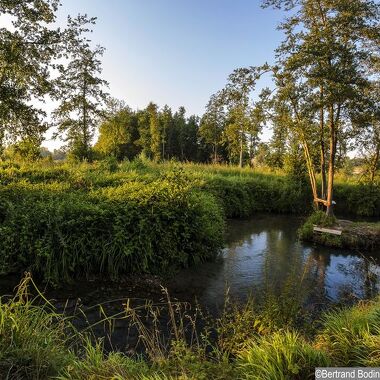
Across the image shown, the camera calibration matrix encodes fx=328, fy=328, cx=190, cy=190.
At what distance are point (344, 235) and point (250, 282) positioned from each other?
16.5ft

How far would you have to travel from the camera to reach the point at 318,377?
7.88 ft

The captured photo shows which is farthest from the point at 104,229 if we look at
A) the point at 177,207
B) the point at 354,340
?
the point at 354,340

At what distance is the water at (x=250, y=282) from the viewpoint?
18.2 ft

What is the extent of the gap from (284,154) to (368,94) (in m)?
9.05

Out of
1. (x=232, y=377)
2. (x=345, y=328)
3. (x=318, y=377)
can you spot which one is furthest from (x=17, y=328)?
(x=345, y=328)

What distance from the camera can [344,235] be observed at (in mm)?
10289

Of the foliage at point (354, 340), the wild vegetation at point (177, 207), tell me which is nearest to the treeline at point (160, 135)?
the wild vegetation at point (177, 207)

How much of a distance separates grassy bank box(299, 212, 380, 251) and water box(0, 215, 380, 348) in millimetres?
318

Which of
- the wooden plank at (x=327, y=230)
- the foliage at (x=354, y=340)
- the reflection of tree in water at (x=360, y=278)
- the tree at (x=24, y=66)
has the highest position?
the tree at (x=24, y=66)

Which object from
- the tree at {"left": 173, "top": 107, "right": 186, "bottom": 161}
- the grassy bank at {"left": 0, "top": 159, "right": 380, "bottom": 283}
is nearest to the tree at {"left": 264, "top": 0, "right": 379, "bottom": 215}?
the grassy bank at {"left": 0, "top": 159, "right": 380, "bottom": 283}

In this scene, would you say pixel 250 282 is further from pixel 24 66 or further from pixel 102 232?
pixel 24 66

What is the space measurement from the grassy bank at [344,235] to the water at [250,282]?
0.32m

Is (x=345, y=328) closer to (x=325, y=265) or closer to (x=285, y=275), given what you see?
(x=285, y=275)

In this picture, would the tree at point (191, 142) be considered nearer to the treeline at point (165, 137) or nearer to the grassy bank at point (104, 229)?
the treeline at point (165, 137)
